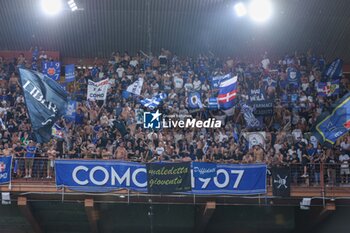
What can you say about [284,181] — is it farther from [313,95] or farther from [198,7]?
[198,7]

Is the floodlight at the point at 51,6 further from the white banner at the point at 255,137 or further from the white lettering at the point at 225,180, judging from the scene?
the white lettering at the point at 225,180

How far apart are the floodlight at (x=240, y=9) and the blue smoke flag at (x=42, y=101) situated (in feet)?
32.3

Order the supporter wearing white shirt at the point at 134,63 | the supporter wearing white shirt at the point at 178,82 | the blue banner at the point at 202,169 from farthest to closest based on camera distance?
the supporter wearing white shirt at the point at 134,63 → the supporter wearing white shirt at the point at 178,82 → the blue banner at the point at 202,169

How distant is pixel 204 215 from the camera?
20.4 m

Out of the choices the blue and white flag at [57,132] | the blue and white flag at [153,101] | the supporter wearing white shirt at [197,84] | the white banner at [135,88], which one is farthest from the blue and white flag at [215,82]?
the blue and white flag at [57,132]

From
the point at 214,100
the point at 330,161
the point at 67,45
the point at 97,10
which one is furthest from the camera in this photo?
the point at 67,45

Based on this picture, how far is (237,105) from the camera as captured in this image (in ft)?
81.7

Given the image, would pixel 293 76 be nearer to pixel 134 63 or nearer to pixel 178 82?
pixel 178 82

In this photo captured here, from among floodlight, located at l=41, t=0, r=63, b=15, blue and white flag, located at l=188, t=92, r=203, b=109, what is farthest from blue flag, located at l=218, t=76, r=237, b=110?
floodlight, located at l=41, t=0, r=63, b=15

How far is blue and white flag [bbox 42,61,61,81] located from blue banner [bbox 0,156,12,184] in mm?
8849

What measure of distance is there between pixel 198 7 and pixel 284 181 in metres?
10.5

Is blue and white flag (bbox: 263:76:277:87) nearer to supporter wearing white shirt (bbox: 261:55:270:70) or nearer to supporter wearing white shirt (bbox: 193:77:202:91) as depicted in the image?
supporter wearing white shirt (bbox: 261:55:270:70)

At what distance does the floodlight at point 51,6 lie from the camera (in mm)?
26234

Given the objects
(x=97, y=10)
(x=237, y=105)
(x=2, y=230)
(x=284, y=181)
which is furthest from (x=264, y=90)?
(x=2, y=230)
